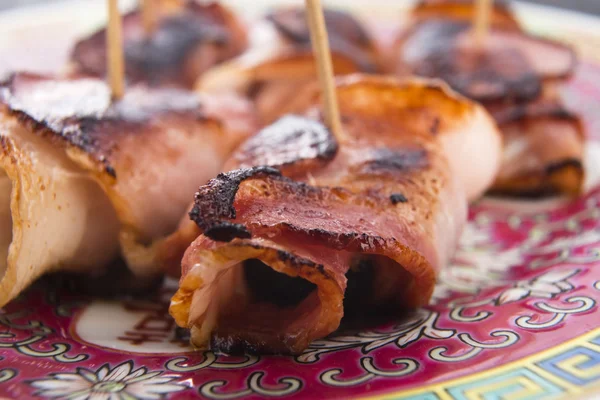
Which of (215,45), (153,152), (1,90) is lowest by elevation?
(153,152)

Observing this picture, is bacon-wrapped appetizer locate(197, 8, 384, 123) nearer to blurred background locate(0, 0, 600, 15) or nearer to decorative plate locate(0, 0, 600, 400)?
decorative plate locate(0, 0, 600, 400)

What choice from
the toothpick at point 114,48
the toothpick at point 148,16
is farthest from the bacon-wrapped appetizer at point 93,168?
the toothpick at point 148,16

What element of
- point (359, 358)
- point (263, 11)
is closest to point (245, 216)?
point (359, 358)

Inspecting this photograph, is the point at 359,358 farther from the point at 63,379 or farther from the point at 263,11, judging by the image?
the point at 263,11

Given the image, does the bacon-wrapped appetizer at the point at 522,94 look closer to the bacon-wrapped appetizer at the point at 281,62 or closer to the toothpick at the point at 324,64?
the bacon-wrapped appetizer at the point at 281,62

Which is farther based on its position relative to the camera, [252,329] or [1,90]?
[1,90]

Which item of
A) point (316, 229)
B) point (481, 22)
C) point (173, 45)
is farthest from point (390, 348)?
point (173, 45)

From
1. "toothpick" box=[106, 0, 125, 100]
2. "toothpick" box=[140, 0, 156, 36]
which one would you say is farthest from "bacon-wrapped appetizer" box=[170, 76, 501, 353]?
"toothpick" box=[140, 0, 156, 36]
